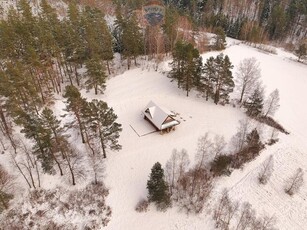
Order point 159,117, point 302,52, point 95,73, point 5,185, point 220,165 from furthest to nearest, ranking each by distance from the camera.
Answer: point 302,52 < point 95,73 < point 159,117 < point 220,165 < point 5,185

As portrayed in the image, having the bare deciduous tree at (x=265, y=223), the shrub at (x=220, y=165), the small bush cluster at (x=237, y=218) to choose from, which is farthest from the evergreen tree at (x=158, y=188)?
the bare deciduous tree at (x=265, y=223)

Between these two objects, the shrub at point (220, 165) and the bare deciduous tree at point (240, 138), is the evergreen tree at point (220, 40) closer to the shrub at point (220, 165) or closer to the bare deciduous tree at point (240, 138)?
the bare deciduous tree at point (240, 138)

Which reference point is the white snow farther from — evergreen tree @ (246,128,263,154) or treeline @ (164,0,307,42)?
treeline @ (164,0,307,42)

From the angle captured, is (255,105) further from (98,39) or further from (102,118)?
(98,39)

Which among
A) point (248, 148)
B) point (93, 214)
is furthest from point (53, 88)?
point (248, 148)

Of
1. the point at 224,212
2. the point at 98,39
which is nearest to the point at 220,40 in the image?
the point at 98,39

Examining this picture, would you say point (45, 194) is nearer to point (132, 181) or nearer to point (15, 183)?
point (15, 183)
